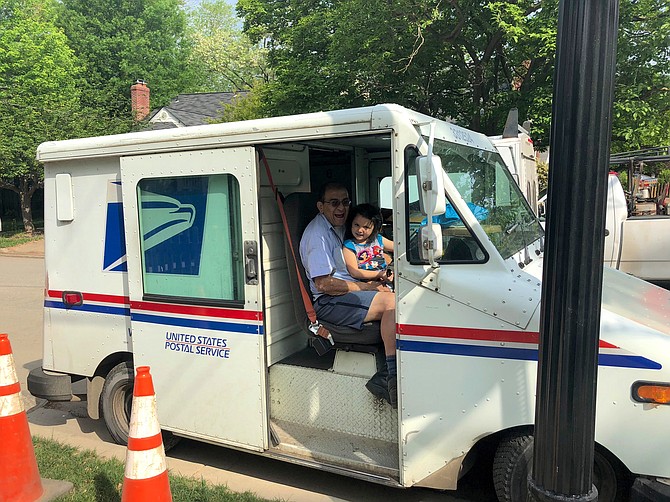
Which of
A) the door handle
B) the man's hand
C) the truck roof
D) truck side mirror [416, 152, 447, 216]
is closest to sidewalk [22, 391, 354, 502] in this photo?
the man's hand

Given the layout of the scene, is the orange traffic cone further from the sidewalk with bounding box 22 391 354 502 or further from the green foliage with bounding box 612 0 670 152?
the green foliage with bounding box 612 0 670 152

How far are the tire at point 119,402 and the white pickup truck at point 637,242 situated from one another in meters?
7.40

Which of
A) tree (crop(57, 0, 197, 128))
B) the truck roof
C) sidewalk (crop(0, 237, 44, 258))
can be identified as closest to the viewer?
the truck roof

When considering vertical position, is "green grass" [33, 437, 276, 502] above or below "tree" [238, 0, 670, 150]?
below

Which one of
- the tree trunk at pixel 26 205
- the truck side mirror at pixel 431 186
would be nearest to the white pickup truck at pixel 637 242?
the truck side mirror at pixel 431 186

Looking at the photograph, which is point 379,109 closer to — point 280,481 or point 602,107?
point 602,107

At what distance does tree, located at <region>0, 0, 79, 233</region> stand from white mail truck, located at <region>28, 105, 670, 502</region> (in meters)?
20.0

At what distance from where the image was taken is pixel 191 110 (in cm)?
3466

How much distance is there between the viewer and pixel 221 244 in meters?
3.99

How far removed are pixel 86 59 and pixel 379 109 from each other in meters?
39.6

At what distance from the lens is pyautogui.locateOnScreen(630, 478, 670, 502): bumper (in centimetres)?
272

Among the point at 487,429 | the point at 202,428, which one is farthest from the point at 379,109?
the point at 202,428

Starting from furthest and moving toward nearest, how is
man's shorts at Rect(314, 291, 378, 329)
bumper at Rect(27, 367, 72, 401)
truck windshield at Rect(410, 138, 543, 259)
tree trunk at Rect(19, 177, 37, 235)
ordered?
tree trunk at Rect(19, 177, 37, 235)
bumper at Rect(27, 367, 72, 401)
man's shorts at Rect(314, 291, 378, 329)
truck windshield at Rect(410, 138, 543, 259)

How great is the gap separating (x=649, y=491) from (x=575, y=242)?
5.31 feet
